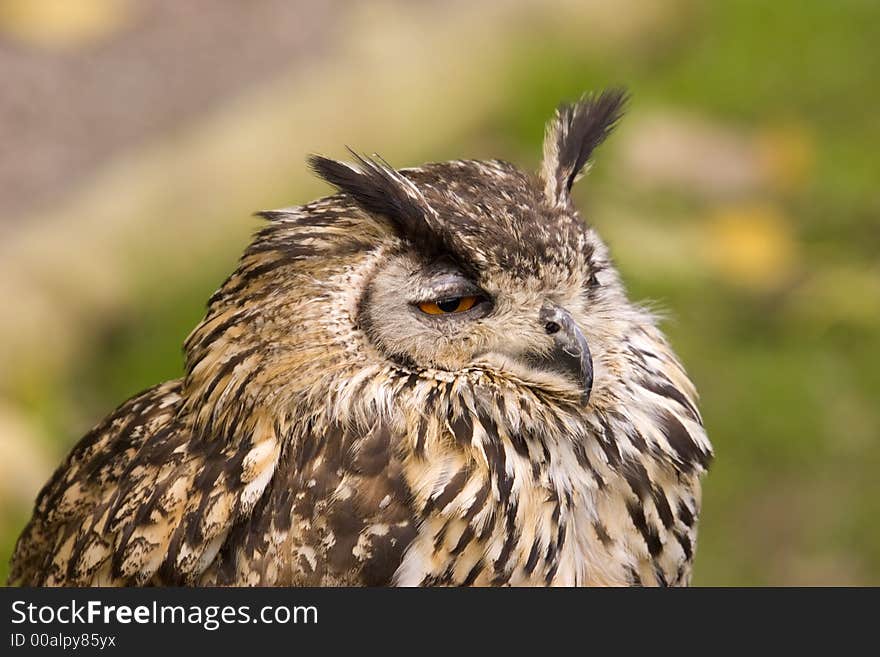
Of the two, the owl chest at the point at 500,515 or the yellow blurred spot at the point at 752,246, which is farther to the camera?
the yellow blurred spot at the point at 752,246

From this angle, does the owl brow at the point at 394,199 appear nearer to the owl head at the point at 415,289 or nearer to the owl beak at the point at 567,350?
the owl head at the point at 415,289

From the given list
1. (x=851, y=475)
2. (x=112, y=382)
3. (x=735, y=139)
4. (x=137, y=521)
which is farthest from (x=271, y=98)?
(x=137, y=521)

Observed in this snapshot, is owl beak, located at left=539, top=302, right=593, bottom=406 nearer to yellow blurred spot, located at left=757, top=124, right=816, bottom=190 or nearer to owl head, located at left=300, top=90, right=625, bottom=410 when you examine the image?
owl head, located at left=300, top=90, right=625, bottom=410

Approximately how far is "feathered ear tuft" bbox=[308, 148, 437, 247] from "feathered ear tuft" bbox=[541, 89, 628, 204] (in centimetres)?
27

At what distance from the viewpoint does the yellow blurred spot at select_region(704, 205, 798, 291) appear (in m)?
4.34

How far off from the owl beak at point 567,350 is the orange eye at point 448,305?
0.37ft

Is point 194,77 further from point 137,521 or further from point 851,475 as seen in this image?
point 137,521

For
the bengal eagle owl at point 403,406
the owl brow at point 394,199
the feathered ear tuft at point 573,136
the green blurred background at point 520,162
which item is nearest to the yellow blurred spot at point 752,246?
the green blurred background at point 520,162

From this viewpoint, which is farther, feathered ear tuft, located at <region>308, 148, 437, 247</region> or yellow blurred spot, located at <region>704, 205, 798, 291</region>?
yellow blurred spot, located at <region>704, 205, 798, 291</region>

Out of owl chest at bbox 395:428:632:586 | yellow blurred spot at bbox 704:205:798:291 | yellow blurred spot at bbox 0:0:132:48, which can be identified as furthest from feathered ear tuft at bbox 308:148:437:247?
yellow blurred spot at bbox 0:0:132:48

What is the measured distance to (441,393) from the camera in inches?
Result: 81.4

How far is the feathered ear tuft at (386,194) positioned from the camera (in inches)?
78.4

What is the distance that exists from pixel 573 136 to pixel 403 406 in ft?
1.95

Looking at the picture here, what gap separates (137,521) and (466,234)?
2.36 feet
